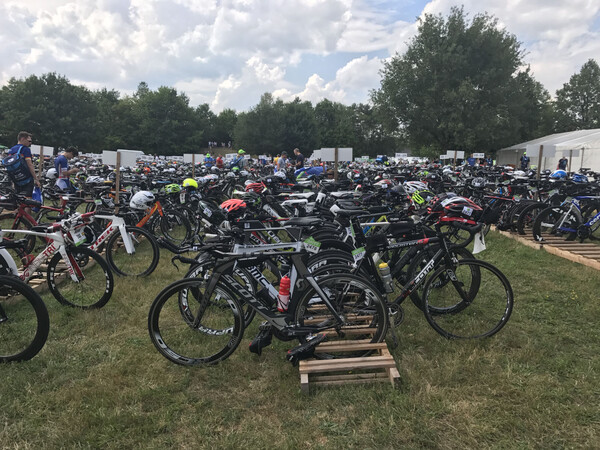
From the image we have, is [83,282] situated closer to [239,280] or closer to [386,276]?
[239,280]

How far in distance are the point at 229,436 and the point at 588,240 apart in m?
7.65

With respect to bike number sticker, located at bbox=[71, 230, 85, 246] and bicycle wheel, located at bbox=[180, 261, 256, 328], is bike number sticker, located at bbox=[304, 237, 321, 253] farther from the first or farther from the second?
bike number sticker, located at bbox=[71, 230, 85, 246]

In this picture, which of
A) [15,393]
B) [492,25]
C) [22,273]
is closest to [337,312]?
[15,393]

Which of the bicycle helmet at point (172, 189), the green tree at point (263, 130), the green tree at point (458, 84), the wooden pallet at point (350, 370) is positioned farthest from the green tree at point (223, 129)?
the wooden pallet at point (350, 370)

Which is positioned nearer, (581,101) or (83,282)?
(83,282)

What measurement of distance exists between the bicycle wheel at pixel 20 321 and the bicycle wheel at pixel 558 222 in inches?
288

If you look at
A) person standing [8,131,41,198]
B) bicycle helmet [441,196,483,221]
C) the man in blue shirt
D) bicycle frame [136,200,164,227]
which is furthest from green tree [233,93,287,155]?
bicycle helmet [441,196,483,221]

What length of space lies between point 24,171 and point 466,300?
25.8ft

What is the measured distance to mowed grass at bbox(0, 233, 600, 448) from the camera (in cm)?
238

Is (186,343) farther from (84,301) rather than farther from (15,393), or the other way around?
(84,301)

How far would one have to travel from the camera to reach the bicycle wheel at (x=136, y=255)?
17.3ft

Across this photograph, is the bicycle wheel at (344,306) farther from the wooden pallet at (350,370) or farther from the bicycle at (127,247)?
the bicycle at (127,247)

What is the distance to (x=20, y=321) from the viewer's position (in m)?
3.29

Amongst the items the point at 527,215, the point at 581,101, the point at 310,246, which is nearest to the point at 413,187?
the point at 527,215
